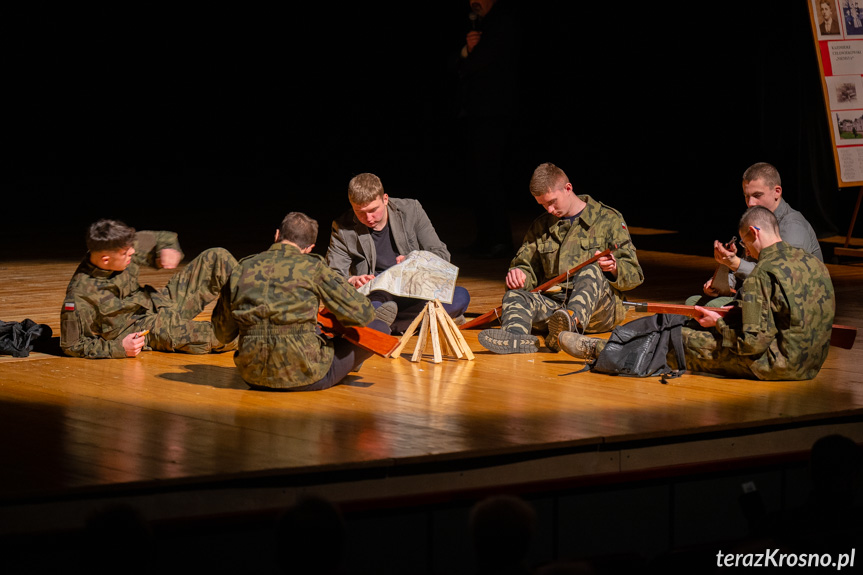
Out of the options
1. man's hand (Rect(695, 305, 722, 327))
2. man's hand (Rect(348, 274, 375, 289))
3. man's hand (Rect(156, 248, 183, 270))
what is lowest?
man's hand (Rect(695, 305, 722, 327))

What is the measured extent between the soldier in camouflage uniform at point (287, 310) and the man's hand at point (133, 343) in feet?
2.91

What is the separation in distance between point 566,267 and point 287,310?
193 cm

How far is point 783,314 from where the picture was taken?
15.3 ft

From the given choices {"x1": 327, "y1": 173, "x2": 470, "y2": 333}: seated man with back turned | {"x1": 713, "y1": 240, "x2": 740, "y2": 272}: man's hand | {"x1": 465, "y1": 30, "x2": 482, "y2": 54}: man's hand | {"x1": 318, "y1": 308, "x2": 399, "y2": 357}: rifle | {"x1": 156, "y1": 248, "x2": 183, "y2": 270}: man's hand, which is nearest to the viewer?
{"x1": 318, "y1": 308, "x2": 399, "y2": 357}: rifle

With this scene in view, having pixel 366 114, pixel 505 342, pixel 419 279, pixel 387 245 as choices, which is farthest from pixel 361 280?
pixel 366 114

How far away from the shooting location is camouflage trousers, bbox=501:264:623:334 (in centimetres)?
570

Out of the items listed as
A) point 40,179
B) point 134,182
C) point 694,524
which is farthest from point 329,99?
point 694,524

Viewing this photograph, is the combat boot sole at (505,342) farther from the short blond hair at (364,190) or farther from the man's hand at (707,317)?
the man's hand at (707,317)

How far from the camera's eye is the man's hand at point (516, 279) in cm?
586

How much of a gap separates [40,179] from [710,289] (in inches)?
457

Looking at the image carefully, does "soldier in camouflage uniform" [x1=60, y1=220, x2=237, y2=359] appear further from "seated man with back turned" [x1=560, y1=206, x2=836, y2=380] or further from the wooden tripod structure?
"seated man with back turned" [x1=560, y1=206, x2=836, y2=380]

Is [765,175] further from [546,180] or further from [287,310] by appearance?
[287,310]

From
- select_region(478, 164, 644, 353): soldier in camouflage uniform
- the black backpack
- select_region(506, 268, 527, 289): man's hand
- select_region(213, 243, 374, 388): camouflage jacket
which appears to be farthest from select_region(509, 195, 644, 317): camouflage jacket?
select_region(213, 243, 374, 388): camouflage jacket

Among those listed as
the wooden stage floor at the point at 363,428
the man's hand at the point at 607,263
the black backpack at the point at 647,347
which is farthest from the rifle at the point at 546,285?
the black backpack at the point at 647,347
